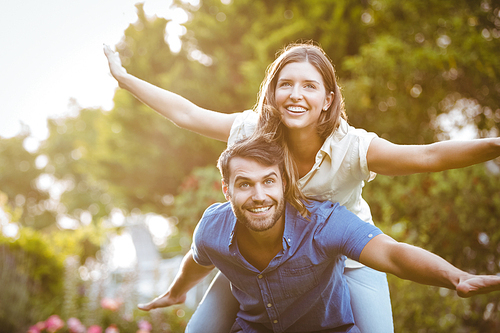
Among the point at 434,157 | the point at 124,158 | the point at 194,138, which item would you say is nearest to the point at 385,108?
the point at 194,138

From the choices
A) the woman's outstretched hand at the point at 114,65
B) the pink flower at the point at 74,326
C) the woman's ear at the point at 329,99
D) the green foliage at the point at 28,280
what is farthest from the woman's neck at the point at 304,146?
the green foliage at the point at 28,280

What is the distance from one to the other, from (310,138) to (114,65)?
4.39ft

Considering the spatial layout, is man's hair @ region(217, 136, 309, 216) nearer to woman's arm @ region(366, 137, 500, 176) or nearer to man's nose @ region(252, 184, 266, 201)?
man's nose @ region(252, 184, 266, 201)

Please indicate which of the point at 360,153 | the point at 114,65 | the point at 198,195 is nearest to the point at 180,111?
the point at 114,65

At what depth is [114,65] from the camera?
108 inches

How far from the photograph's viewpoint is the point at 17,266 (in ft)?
21.1

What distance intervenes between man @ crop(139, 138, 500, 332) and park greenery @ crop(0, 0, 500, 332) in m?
2.78

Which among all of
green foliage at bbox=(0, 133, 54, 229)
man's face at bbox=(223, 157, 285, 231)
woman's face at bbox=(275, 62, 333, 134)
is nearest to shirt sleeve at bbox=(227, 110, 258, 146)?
woman's face at bbox=(275, 62, 333, 134)

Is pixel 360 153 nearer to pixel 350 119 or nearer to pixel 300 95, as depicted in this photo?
pixel 300 95

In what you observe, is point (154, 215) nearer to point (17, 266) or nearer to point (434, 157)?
point (17, 266)

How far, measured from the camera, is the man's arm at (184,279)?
2660 millimetres

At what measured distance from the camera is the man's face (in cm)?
212

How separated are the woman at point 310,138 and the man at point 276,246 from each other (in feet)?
0.54

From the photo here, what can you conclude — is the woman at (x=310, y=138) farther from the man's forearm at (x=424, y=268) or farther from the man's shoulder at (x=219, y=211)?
→ the man's forearm at (x=424, y=268)
